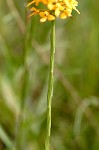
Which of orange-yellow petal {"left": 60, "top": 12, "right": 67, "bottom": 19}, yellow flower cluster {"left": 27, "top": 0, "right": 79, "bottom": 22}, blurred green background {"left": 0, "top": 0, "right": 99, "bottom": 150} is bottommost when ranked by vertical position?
blurred green background {"left": 0, "top": 0, "right": 99, "bottom": 150}

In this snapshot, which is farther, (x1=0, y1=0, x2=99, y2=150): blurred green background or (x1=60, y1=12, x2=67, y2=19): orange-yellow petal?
(x1=0, y1=0, x2=99, y2=150): blurred green background

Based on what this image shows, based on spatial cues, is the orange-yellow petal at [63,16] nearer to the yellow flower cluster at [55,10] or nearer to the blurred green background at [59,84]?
the yellow flower cluster at [55,10]

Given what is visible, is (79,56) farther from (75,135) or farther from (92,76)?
(75,135)

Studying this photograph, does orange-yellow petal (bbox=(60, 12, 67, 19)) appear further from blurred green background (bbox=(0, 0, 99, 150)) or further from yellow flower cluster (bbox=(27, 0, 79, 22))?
blurred green background (bbox=(0, 0, 99, 150))

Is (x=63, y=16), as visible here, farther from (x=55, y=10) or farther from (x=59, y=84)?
(x=59, y=84)

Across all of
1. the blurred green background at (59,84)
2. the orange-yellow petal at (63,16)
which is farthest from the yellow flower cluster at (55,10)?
the blurred green background at (59,84)

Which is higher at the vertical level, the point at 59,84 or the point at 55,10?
the point at 55,10

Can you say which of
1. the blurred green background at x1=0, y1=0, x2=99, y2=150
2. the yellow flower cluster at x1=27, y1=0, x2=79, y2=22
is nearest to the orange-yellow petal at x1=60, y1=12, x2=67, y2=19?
the yellow flower cluster at x1=27, y1=0, x2=79, y2=22

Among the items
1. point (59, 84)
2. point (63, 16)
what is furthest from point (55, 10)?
point (59, 84)

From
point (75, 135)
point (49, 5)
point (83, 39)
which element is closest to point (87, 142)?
point (75, 135)
